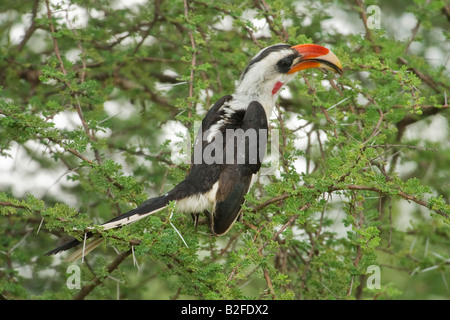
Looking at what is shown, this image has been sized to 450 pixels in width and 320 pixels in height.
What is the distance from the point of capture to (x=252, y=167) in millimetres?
3287

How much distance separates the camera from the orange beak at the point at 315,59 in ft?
10.7

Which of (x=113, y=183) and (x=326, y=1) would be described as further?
(x=326, y=1)

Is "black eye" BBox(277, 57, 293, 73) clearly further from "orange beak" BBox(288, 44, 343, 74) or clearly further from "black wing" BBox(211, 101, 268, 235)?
"black wing" BBox(211, 101, 268, 235)

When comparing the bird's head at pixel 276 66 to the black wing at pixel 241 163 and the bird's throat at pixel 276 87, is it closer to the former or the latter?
the bird's throat at pixel 276 87

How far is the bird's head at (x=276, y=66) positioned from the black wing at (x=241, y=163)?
25cm

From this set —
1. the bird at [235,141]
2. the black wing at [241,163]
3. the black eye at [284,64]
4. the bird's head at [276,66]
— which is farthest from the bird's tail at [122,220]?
the black eye at [284,64]

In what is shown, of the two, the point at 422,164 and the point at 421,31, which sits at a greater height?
the point at 421,31

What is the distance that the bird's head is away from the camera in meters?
3.41

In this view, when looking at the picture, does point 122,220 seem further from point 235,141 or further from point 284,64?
point 284,64

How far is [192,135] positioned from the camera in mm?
3348
